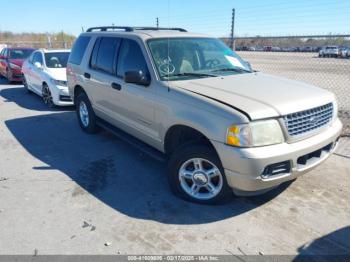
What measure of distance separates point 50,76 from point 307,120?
6955 mm

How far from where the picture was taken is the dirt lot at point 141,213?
9.69 ft

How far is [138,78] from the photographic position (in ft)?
12.7

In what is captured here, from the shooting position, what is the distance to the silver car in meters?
3.01

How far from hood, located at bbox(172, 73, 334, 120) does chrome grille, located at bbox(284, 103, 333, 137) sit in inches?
2.3

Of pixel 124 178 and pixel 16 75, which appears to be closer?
pixel 124 178

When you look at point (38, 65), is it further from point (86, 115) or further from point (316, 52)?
point (316, 52)

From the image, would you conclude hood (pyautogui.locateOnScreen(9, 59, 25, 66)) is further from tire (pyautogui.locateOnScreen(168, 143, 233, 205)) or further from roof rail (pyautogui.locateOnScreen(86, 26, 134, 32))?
tire (pyautogui.locateOnScreen(168, 143, 233, 205))

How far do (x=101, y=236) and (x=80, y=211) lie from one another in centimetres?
57

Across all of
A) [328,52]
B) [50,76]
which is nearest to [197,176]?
[50,76]

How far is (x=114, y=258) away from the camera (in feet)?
9.13

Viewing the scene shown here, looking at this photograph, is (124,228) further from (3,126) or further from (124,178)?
(3,126)

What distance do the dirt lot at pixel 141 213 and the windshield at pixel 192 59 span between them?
1.50 metres

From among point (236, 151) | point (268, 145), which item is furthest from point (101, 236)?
point (268, 145)

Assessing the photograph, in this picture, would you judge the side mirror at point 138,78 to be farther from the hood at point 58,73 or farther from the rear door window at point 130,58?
the hood at point 58,73
